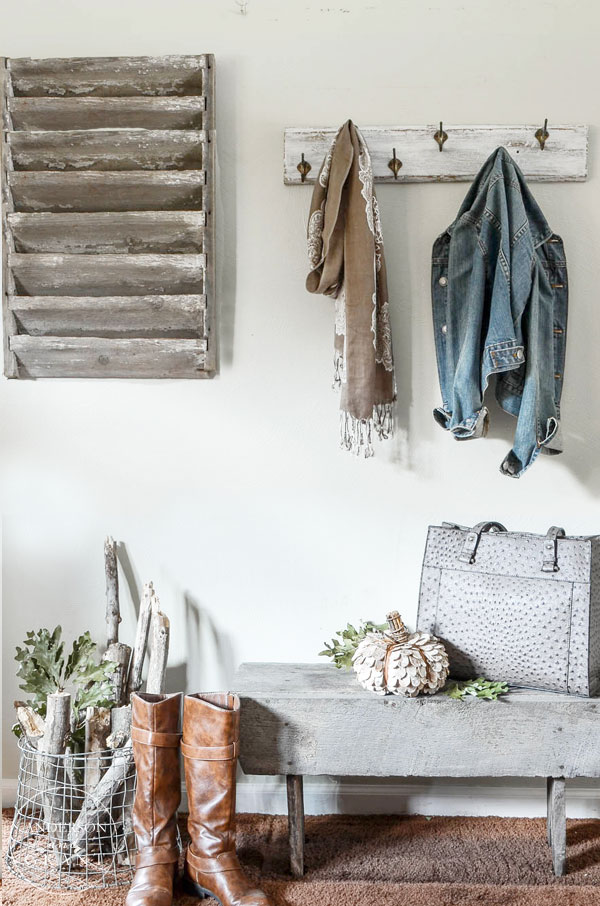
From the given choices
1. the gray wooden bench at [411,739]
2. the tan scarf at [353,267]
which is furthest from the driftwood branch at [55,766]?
the tan scarf at [353,267]

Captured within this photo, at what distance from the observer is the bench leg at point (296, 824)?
1816 mm

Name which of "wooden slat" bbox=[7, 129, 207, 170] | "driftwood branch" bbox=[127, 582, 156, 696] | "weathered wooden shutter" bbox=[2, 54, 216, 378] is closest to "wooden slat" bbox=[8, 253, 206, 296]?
"weathered wooden shutter" bbox=[2, 54, 216, 378]

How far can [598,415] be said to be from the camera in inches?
82.5

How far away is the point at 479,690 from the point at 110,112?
1798 mm

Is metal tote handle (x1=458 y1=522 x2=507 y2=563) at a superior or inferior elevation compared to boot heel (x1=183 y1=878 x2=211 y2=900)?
superior

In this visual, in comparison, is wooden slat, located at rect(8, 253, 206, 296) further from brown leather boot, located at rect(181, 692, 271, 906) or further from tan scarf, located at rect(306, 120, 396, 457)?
brown leather boot, located at rect(181, 692, 271, 906)

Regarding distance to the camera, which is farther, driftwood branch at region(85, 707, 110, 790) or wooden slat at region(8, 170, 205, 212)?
wooden slat at region(8, 170, 205, 212)

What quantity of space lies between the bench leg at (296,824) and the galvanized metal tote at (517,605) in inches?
18.5

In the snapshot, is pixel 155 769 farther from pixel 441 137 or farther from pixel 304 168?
pixel 441 137

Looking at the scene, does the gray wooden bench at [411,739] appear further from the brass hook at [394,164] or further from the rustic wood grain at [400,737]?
the brass hook at [394,164]

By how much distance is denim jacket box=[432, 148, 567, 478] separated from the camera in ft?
6.06

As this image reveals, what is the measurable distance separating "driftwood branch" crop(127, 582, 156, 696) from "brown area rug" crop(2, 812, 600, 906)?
1.58ft

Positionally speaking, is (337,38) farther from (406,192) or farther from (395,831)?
(395,831)

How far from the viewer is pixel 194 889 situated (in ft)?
5.73
